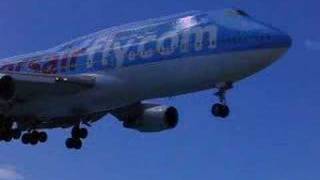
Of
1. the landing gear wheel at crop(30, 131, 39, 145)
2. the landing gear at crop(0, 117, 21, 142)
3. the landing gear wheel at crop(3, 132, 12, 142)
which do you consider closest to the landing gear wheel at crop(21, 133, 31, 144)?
the landing gear wheel at crop(30, 131, 39, 145)

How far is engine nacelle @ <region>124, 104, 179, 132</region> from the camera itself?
192 ft

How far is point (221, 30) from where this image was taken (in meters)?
49.3

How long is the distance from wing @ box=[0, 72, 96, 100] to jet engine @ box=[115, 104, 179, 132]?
749 cm

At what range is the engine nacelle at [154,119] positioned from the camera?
58.4 m

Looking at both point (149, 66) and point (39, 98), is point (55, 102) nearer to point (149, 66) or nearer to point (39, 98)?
point (39, 98)

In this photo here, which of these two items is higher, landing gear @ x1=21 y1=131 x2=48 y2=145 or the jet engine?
the jet engine

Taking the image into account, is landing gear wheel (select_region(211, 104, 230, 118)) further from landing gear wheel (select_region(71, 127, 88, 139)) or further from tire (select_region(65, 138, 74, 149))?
tire (select_region(65, 138, 74, 149))

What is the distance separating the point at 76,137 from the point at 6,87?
31.7 ft

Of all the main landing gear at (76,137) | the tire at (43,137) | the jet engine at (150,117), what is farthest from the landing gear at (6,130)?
the jet engine at (150,117)

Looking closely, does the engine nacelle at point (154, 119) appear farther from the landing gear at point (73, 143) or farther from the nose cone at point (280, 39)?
the nose cone at point (280, 39)

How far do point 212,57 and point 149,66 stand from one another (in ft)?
13.1

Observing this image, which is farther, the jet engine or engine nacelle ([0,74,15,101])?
the jet engine

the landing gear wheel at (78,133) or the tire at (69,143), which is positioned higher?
the landing gear wheel at (78,133)

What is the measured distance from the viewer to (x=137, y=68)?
51562mm
